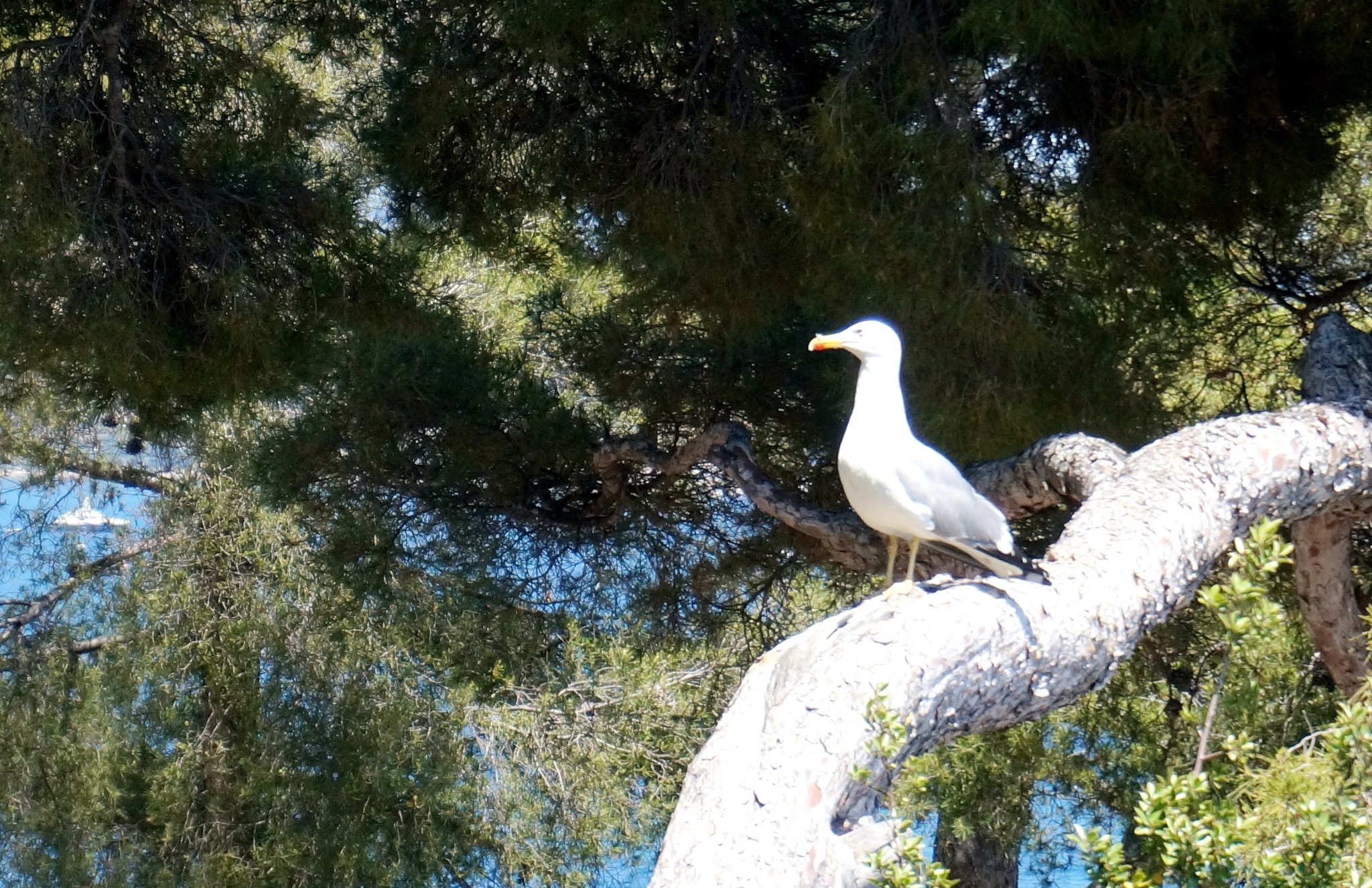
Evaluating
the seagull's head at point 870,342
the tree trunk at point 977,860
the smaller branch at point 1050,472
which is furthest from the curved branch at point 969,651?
the tree trunk at point 977,860

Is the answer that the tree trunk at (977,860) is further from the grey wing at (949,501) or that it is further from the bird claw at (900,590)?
the bird claw at (900,590)

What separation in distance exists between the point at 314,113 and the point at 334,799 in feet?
11.6

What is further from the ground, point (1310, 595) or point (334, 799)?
point (334, 799)

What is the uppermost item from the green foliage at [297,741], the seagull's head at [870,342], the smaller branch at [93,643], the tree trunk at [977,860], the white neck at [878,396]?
the smaller branch at [93,643]

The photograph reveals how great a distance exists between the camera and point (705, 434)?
10.9ft

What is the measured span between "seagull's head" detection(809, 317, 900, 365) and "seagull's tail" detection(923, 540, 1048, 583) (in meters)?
0.29

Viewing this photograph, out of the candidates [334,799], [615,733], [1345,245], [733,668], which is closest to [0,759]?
[334,799]

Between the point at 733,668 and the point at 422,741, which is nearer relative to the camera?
the point at 733,668

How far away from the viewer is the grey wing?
1.88 meters

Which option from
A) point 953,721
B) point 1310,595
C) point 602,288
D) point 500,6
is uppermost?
point 602,288

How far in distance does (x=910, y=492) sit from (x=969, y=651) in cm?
34

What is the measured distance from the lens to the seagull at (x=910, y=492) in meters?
1.88

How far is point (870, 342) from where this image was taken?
205 cm

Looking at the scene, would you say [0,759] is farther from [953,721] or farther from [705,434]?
[953,721]
